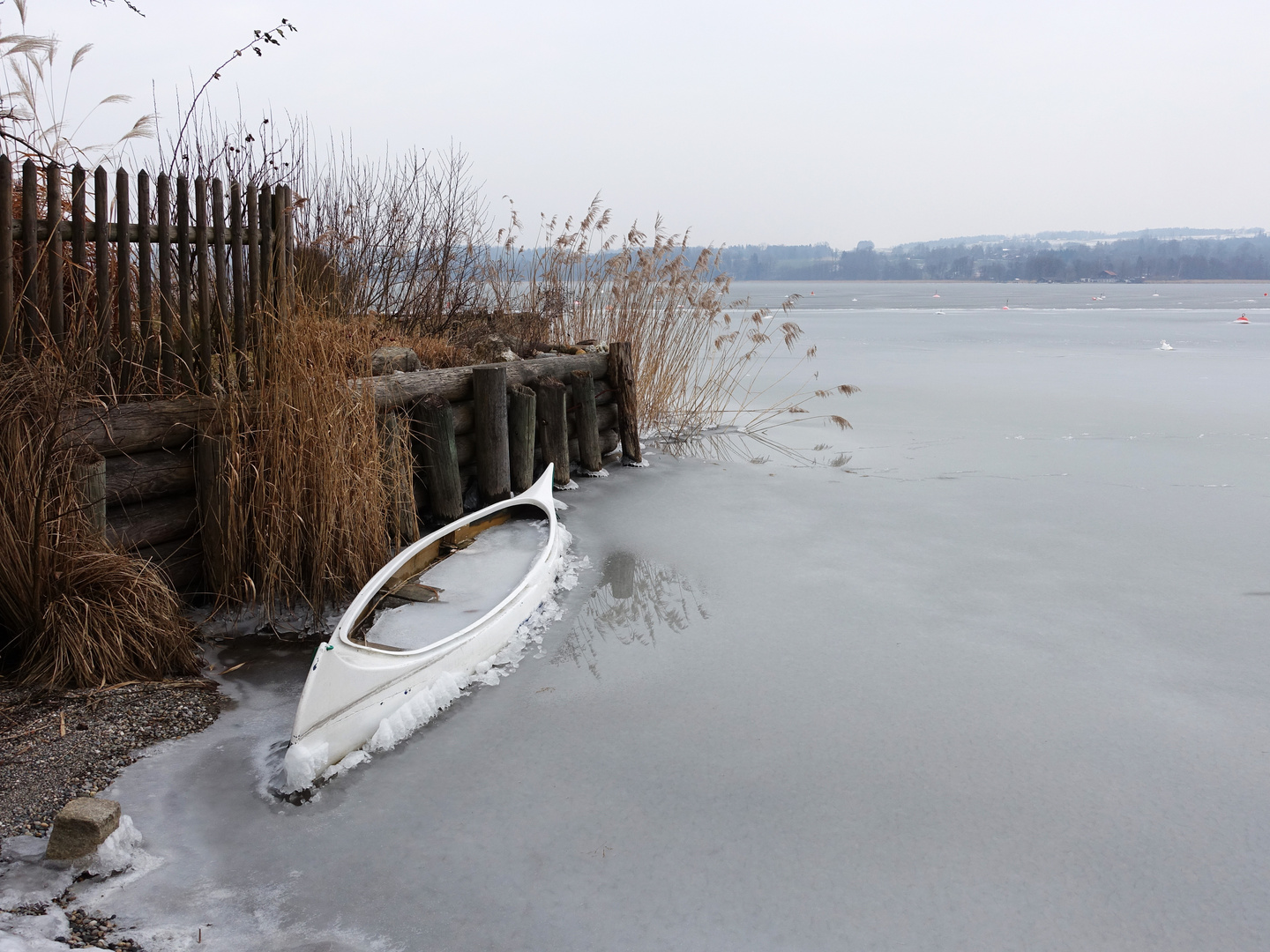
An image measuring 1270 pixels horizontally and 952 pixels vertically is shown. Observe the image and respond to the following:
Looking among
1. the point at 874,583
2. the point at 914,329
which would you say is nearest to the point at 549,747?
the point at 874,583

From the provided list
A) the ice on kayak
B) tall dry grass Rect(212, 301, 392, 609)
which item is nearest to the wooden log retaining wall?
tall dry grass Rect(212, 301, 392, 609)

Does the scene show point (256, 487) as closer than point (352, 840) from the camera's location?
No

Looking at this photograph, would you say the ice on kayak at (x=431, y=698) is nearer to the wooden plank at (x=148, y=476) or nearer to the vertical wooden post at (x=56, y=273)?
the wooden plank at (x=148, y=476)

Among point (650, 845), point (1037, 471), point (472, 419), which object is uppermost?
point (472, 419)

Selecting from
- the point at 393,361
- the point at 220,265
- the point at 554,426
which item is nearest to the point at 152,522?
the point at 220,265

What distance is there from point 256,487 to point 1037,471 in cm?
523

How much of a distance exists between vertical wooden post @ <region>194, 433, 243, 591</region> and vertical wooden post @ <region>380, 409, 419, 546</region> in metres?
0.70

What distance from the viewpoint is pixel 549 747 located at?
2766 mm

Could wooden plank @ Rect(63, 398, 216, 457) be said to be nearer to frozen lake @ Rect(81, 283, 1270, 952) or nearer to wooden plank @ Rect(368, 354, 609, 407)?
wooden plank @ Rect(368, 354, 609, 407)

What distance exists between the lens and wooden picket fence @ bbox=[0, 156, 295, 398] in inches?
127

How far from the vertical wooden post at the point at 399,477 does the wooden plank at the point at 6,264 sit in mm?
1413

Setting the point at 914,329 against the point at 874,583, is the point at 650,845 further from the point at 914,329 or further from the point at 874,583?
the point at 914,329

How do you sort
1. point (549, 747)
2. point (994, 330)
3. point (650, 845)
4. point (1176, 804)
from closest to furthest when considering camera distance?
1. point (650, 845)
2. point (1176, 804)
3. point (549, 747)
4. point (994, 330)

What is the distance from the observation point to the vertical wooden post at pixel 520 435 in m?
5.50
